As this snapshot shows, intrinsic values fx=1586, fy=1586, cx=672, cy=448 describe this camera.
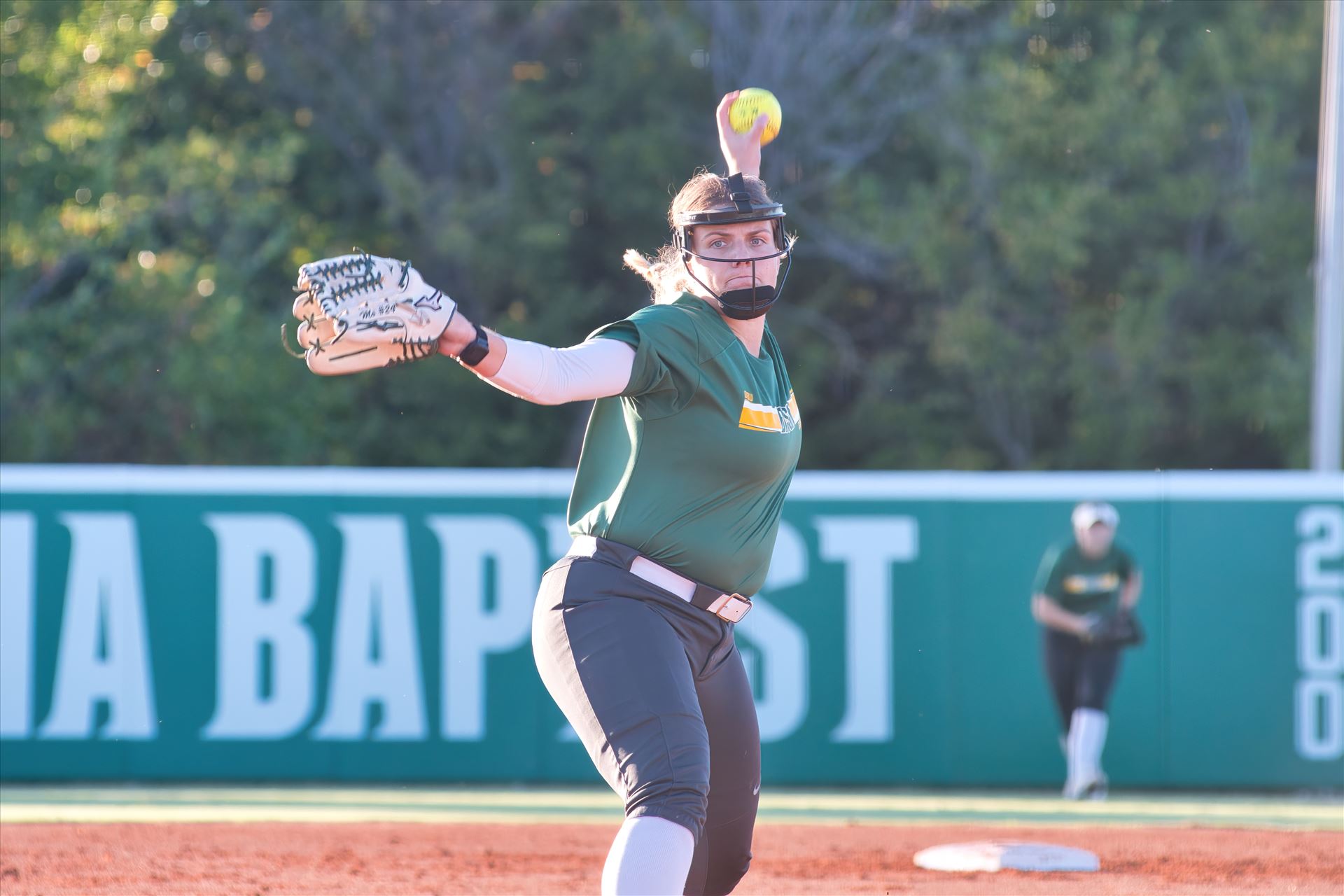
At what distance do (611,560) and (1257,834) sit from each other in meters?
4.85

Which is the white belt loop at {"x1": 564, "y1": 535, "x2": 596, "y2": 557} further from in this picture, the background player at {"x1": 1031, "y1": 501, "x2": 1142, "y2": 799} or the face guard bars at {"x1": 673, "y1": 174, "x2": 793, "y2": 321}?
the background player at {"x1": 1031, "y1": 501, "x2": 1142, "y2": 799}

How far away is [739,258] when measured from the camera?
3.83 metres

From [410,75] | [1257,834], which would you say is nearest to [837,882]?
[1257,834]

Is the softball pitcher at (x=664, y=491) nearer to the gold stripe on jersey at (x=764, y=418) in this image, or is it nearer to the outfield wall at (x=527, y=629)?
the gold stripe on jersey at (x=764, y=418)

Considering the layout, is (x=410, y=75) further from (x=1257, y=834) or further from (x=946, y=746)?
(x=1257, y=834)

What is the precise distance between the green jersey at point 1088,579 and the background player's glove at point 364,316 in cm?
678

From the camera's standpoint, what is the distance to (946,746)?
9.55 m

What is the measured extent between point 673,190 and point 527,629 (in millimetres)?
8116

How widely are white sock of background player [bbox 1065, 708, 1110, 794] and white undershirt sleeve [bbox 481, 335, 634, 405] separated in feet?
20.9

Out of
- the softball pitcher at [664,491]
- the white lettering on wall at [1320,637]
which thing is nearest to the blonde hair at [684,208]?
the softball pitcher at [664,491]

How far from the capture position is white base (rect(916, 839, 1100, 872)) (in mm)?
6340

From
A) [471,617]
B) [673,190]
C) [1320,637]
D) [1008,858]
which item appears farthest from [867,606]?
[673,190]

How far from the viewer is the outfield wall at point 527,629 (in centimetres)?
924

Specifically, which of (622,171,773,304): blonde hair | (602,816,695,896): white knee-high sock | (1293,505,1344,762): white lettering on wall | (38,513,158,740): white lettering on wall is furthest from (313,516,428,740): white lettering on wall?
(602,816,695,896): white knee-high sock
